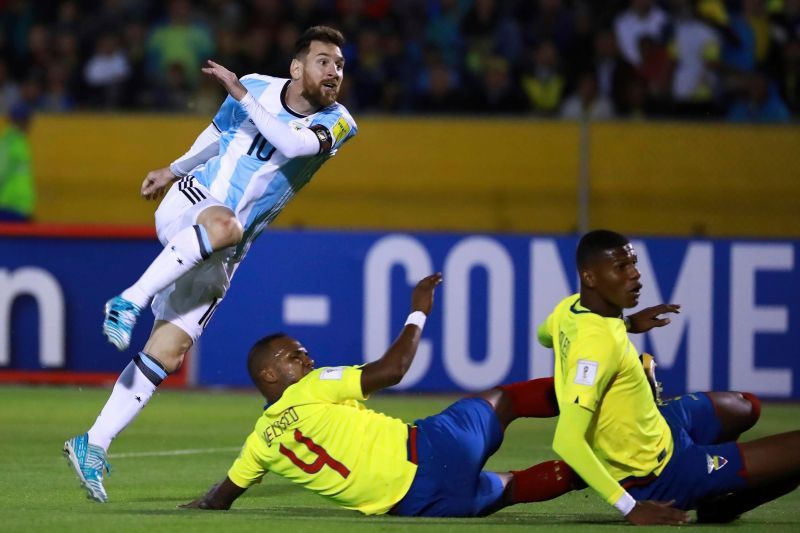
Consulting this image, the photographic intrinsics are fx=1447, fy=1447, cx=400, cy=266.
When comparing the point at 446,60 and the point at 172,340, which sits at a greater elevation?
the point at 446,60

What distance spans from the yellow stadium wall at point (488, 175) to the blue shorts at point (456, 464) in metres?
7.19

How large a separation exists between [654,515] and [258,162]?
2.87 m

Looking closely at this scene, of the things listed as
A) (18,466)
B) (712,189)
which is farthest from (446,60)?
(18,466)

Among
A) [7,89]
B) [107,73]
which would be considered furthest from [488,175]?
[7,89]

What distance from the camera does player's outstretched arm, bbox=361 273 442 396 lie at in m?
5.96

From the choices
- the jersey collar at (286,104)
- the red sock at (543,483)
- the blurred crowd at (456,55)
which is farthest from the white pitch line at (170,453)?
the blurred crowd at (456,55)

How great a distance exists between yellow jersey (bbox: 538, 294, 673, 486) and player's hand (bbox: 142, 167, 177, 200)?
2607mm

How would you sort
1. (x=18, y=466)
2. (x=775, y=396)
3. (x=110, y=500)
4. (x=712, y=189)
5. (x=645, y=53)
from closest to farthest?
(x=110, y=500) → (x=18, y=466) → (x=775, y=396) → (x=712, y=189) → (x=645, y=53)

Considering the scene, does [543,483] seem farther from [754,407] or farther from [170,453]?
[170,453]

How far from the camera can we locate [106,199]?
14.4 meters

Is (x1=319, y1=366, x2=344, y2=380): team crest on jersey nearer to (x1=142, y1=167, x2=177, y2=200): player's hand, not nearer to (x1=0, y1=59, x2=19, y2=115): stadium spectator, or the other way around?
(x1=142, y1=167, x2=177, y2=200): player's hand

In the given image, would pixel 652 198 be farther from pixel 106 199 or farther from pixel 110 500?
pixel 110 500

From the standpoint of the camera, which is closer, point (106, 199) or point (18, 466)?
point (18, 466)

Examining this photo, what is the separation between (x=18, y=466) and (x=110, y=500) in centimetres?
153
